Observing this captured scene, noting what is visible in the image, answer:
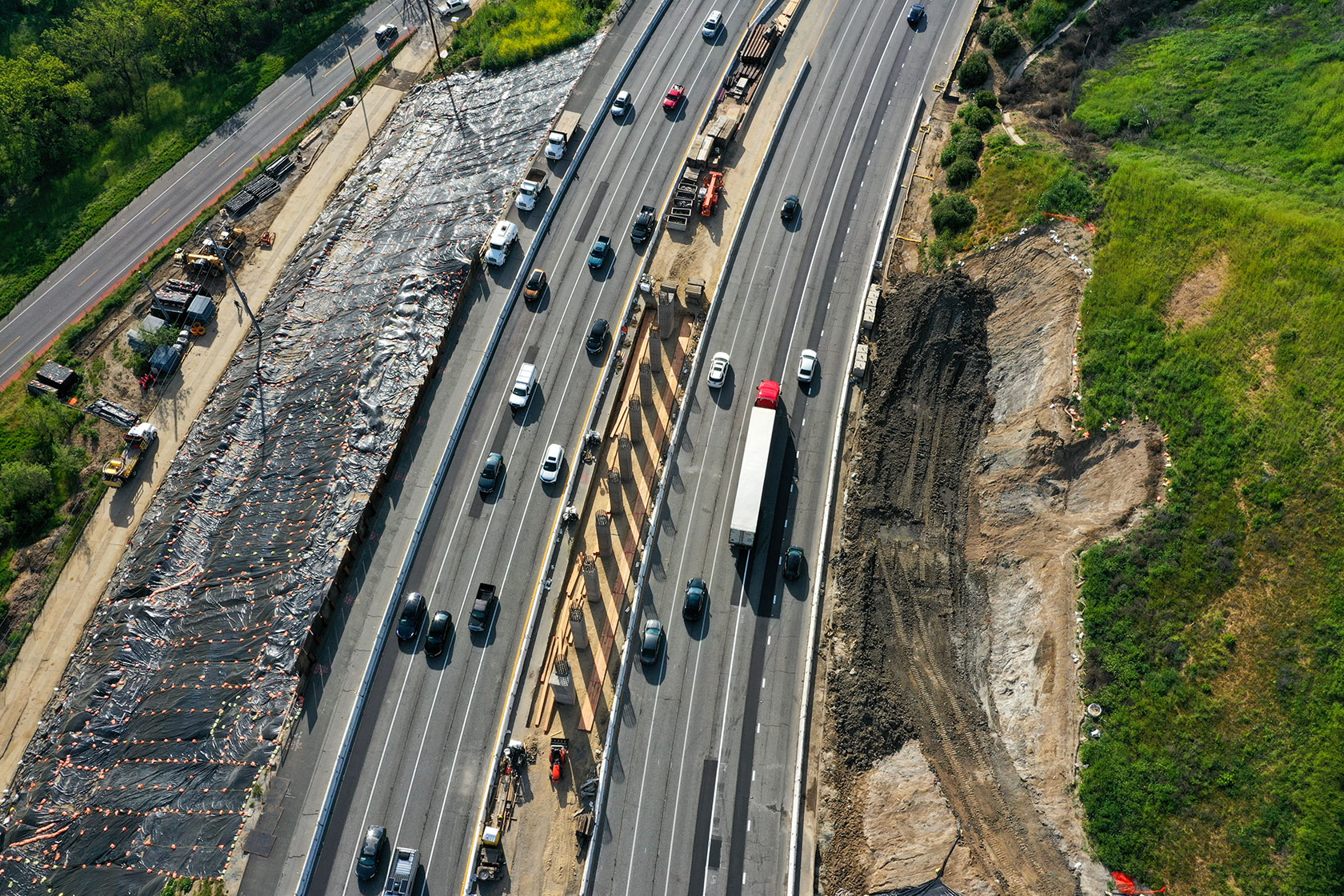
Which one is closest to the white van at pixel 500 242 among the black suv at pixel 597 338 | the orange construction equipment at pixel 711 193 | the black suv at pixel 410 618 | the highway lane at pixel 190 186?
the black suv at pixel 597 338

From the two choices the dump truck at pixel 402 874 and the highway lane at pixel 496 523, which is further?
the highway lane at pixel 496 523

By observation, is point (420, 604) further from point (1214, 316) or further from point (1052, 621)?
point (1214, 316)

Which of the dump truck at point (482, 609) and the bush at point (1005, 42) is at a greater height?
the bush at point (1005, 42)

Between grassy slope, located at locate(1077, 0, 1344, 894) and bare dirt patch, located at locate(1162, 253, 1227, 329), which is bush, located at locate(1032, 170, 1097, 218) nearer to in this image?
grassy slope, located at locate(1077, 0, 1344, 894)

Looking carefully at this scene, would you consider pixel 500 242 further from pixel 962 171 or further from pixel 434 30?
pixel 962 171

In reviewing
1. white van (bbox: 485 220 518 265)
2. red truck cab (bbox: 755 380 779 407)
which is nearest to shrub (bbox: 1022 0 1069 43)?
red truck cab (bbox: 755 380 779 407)

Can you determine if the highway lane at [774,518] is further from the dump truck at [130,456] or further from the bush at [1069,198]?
the dump truck at [130,456]

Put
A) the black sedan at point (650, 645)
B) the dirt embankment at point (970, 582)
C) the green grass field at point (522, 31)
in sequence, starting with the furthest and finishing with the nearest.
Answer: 1. the green grass field at point (522, 31)
2. the black sedan at point (650, 645)
3. the dirt embankment at point (970, 582)

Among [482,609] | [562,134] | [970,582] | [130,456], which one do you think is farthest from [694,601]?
[130,456]
